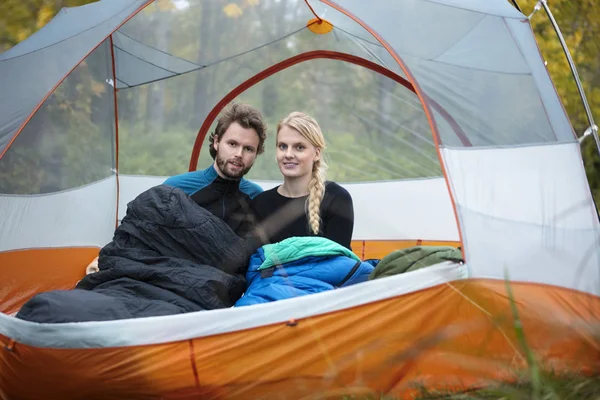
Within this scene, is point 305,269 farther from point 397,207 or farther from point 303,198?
point 397,207

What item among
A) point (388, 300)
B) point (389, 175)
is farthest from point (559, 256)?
point (389, 175)

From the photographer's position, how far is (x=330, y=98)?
12.8 feet

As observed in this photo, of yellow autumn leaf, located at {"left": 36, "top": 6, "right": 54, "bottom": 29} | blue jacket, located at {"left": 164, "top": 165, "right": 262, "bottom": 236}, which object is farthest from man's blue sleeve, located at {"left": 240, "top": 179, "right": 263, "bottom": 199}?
yellow autumn leaf, located at {"left": 36, "top": 6, "right": 54, "bottom": 29}

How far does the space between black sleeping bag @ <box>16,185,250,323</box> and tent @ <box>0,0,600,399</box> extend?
12cm

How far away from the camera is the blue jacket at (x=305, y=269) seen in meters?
2.40

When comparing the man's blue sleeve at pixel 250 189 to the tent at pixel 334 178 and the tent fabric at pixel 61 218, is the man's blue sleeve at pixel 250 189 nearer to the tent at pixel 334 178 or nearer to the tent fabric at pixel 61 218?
the tent at pixel 334 178

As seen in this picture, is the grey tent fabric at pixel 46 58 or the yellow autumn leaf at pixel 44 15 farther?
the yellow autumn leaf at pixel 44 15

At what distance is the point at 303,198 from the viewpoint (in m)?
3.04

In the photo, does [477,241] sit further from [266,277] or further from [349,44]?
[349,44]

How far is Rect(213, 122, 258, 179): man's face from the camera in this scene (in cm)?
299

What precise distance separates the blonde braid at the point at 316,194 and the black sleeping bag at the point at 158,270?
1.14 feet

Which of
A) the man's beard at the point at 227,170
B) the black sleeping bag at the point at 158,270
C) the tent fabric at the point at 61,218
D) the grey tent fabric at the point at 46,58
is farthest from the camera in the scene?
the tent fabric at the point at 61,218

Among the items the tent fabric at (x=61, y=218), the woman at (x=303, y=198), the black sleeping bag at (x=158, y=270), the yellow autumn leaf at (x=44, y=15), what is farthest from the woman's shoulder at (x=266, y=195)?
the yellow autumn leaf at (x=44, y=15)

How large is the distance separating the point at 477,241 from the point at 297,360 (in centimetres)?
60
